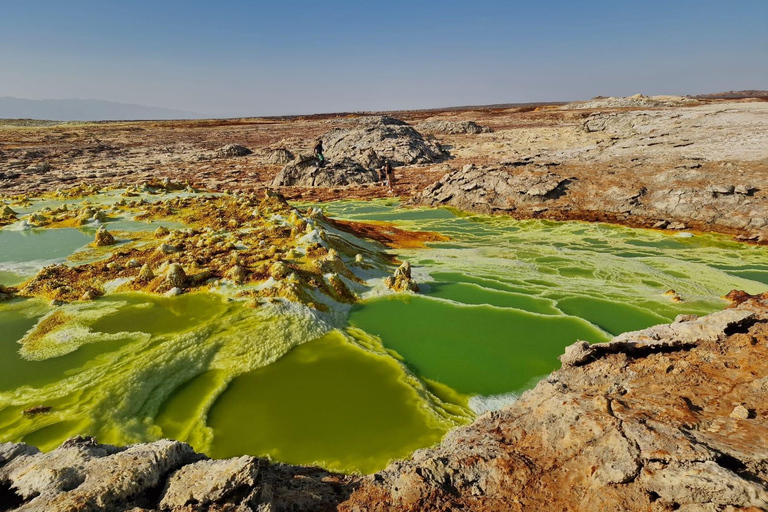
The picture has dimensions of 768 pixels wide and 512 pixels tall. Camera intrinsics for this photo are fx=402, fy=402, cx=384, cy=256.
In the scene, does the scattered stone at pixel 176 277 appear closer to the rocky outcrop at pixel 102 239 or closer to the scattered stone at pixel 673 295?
the rocky outcrop at pixel 102 239

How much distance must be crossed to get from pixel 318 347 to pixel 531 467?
425 centimetres

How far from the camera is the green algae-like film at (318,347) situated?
472 cm

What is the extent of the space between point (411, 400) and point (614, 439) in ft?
9.62

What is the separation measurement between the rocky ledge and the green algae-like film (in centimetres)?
157

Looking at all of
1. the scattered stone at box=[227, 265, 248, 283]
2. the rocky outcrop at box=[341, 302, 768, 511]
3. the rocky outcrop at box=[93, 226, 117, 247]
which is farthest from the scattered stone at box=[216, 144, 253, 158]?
the rocky outcrop at box=[341, 302, 768, 511]

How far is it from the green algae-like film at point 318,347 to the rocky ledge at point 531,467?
61.6 inches

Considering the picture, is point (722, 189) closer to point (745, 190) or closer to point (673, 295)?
point (745, 190)

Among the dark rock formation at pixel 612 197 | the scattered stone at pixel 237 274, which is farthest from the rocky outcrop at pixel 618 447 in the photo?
the dark rock formation at pixel 612 197

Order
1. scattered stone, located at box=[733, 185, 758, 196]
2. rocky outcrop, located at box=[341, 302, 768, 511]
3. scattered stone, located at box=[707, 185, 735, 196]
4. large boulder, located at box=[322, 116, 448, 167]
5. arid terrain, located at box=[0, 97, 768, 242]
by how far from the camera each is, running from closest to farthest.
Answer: rocky outcrop, located at box=[341, 302, 768, 511]
scattered stone, located at box=[733, 185, 758, 196]
scattered stone, located at box=[707, 185, 735, 196]
arid terrain, located at box=[0, 97, 768, 242]
large boulder, located at box=[322, 116, 448, 167]

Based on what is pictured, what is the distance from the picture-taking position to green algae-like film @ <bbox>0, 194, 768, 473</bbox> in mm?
4719

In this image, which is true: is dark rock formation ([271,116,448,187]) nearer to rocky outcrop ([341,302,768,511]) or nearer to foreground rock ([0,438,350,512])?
rocky outcrop ([341,302,768,511])

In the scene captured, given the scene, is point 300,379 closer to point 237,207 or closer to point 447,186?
point 237,207

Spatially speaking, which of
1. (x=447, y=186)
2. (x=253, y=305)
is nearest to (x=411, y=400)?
(x=253, y=305)

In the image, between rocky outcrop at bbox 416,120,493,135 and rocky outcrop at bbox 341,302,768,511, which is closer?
rocky outcrop at bbox 341,302,768,511
